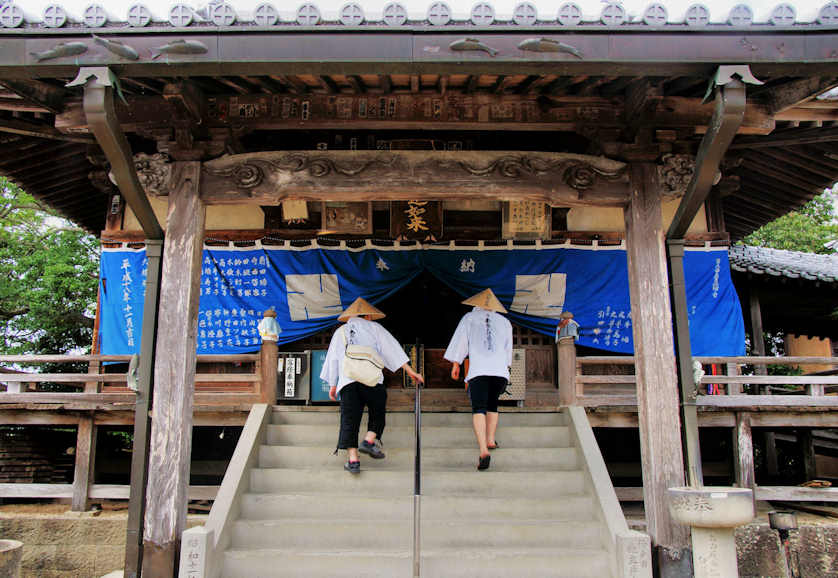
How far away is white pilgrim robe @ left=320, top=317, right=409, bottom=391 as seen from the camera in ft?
26.3

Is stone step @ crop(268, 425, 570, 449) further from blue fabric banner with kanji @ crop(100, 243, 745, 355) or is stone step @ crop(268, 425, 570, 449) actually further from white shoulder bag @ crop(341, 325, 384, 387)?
blue fabric banner with kanji @ crop(100, 243, 745, 355)

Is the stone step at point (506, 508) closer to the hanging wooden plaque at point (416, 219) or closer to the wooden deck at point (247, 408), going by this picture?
the wooden deck at point (247, 408)

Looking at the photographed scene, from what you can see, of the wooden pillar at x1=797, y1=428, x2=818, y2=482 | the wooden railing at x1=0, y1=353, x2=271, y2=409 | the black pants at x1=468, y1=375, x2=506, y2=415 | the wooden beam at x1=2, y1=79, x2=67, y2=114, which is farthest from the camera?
the wooden pillar at x1=797, y1=428, x2=818, y2=482

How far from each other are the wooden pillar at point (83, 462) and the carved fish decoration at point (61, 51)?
18.8ft

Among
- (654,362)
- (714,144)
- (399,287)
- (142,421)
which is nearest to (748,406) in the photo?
(654,362)

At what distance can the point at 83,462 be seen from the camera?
941 centimetres

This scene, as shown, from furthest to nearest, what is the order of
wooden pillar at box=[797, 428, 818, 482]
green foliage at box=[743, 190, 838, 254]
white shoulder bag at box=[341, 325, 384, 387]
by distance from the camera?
green foliage at box=[743, 190, 838, 254] → wooden pillar at box=[797, 428, 818, 482] → white shoulder bag at box=[341, 325, 384, 387]

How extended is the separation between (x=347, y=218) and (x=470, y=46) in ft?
16.0

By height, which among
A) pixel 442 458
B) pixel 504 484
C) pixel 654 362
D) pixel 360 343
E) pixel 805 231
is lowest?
pixel 504 484

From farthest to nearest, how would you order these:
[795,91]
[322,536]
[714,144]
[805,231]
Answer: [805,231] < [322,536] < [795,91] < [714,144]

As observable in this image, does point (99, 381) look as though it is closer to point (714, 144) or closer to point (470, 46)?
point (470, 46)

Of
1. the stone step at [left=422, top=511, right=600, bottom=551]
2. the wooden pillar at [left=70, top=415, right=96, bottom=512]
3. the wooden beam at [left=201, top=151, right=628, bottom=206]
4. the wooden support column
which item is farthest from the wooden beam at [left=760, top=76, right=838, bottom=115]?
the wooden pillar at [left=70, top=415, right=96, bottom=512]

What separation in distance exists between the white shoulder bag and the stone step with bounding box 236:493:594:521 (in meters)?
1.28

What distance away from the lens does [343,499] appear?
718 centimetres
